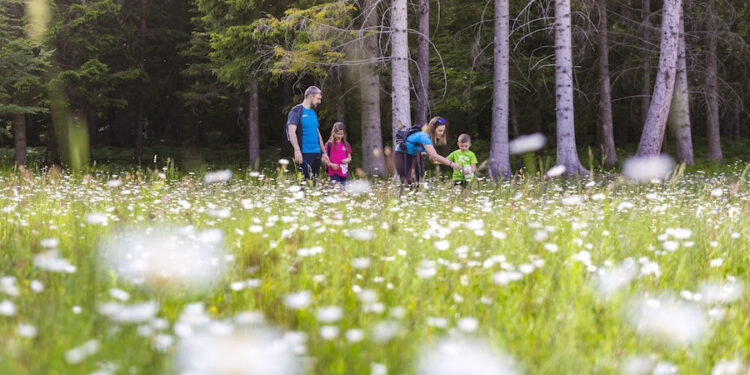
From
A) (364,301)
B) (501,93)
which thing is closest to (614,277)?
(364,301)

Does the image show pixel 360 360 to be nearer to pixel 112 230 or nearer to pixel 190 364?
pixel 190 364

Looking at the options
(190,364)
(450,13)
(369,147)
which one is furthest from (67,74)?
(190,364)

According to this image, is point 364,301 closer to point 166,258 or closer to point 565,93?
point 166,258

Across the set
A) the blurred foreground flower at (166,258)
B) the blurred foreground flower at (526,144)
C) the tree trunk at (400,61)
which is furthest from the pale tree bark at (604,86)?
the blurred foreground flower at (166,258)

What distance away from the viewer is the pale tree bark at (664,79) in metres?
15.1

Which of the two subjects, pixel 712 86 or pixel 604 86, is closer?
pixel 604 86

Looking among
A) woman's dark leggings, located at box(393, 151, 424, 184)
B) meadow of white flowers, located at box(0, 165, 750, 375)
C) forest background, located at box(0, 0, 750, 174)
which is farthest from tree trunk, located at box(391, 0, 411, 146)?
meadow of white flowers, located at box(0, 165, 750, 375)

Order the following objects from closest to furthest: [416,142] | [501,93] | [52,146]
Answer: [416,142] → [501,93] → [52,146]

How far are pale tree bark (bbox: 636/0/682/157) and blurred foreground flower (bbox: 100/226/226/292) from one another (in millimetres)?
13501

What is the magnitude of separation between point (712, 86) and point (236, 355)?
2419cm

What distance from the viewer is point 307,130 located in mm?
9547

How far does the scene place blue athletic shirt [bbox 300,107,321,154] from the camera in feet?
31.2

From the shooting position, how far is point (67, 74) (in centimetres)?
2266

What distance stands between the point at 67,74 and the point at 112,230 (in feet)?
67.4
